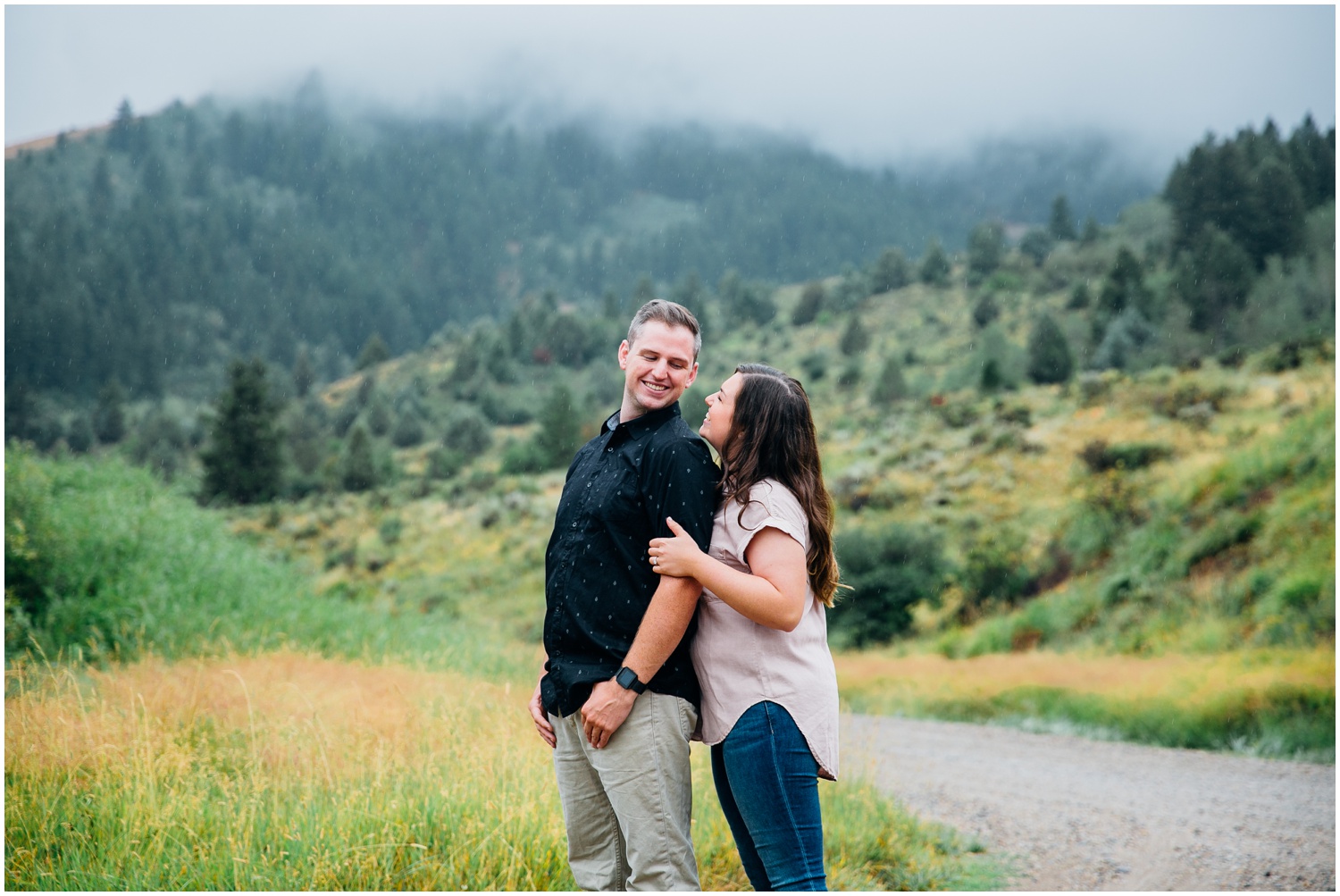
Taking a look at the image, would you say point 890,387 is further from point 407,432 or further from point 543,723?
point 543,723

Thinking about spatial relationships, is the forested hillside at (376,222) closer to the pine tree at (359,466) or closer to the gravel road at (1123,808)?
the pine tree at (359,466)

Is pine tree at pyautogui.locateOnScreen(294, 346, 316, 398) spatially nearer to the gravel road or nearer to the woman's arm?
the gravel road

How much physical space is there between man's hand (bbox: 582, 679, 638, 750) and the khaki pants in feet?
0.15

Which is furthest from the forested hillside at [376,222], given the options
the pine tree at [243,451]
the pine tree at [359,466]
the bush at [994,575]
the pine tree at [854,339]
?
the bush at [994,575]

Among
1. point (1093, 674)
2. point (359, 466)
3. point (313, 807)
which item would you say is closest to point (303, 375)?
point (359, 466)

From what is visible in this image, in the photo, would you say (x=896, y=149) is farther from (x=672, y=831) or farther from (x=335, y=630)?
(x=672, y=831)

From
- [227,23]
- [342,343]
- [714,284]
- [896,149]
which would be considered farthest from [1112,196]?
[227,23]

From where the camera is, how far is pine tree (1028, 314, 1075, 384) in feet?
84.8

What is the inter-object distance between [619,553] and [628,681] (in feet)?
0.92

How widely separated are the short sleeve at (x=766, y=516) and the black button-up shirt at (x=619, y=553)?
2.3 inches

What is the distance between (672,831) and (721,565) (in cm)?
64

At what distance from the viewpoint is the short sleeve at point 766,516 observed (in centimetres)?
199

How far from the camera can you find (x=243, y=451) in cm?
2686

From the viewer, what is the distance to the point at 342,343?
4500 cm
